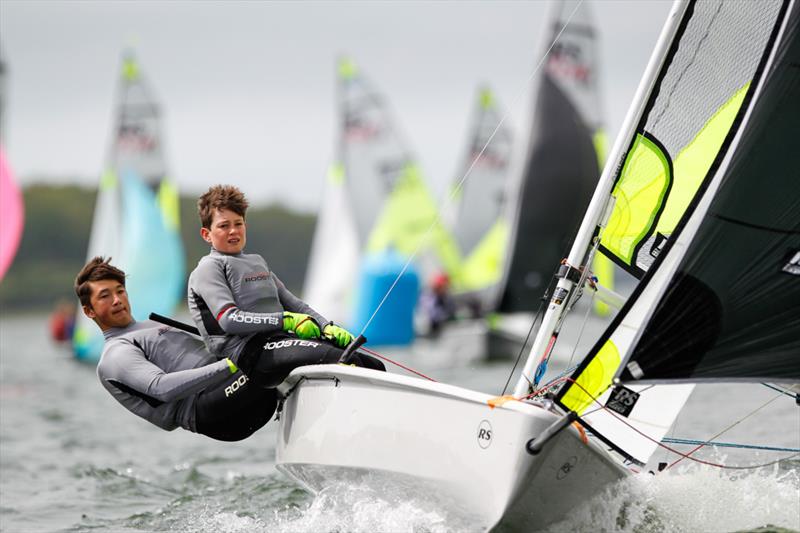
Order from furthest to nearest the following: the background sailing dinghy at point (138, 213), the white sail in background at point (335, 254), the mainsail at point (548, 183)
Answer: the white sail in background at point (335, 254) < the background sailing dinghy at point (138, 213) < the mainsail at point (548, 183)

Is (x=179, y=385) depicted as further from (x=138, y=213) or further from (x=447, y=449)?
(x=138, y=213)

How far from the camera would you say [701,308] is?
3395mm

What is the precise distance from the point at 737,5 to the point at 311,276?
57.6 ft

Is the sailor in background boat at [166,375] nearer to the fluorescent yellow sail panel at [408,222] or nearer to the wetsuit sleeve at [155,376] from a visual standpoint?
the wetsuit sleeve at [155,376]

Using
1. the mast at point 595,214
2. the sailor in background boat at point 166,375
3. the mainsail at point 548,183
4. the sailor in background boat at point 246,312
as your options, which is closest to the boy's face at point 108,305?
the sailor in background boat at point 166,375

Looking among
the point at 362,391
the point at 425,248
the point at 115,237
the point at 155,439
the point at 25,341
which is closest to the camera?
the point at 362,391

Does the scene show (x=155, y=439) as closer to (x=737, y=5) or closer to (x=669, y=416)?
(x=669, y=416)

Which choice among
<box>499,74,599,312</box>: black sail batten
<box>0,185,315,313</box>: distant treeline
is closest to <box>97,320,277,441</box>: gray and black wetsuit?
<box>499,74,599,312</box>: black sail batten

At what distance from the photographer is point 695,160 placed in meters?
4.00

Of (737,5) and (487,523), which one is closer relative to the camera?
(487,523)

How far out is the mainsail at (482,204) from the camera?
2111 cm

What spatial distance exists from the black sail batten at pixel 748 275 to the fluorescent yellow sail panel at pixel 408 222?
54.2 feet

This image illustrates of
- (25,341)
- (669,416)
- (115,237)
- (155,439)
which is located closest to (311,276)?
(115,237)

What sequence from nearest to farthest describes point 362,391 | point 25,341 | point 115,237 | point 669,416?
point 362,391 → point 669,416 → point 115,237 → point 25,341
